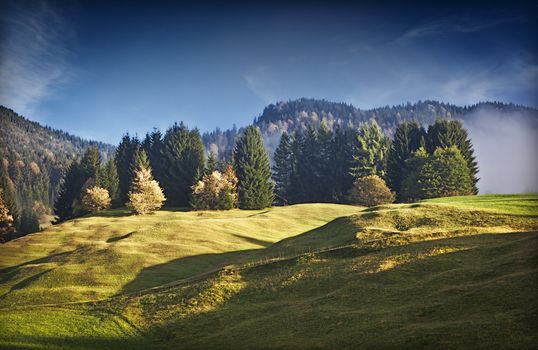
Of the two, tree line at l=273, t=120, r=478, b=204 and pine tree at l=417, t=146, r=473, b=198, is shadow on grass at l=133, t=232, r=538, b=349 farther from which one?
tree line at l=273, t=120, r=478, b=204

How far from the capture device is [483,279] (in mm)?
22766

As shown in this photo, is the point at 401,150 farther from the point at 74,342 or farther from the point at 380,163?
the point at 74,342

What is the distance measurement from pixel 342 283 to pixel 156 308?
43.7 ft

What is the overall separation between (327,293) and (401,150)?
3999 inches

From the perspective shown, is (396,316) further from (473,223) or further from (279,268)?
(473,223)

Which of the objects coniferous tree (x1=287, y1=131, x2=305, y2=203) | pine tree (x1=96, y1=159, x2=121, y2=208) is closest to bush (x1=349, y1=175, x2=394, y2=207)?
coniferous tree (x1=287, y1=131, x2=305, y2=203)

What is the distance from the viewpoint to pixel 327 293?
2727 centimetres

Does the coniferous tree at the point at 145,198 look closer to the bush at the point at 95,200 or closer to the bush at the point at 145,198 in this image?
the bush at the point at 145,198

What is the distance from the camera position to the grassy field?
1898 cm

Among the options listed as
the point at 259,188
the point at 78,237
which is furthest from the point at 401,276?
the point at 259,188

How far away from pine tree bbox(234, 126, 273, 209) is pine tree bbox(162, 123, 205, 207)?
1174 cm

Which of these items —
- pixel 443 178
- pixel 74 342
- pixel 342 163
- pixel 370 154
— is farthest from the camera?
pixel 342 163

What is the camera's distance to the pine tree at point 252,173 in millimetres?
115938

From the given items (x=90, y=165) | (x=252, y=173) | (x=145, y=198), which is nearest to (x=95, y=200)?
(x=145, y=198)
